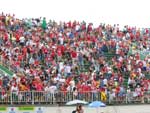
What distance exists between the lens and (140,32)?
1769 inches

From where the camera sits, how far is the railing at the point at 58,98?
30141 mm

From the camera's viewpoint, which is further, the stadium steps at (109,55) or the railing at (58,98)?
the stadium steps at (109,55)

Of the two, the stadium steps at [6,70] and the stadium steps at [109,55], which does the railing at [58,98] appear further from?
the stadium steps at [109,55]

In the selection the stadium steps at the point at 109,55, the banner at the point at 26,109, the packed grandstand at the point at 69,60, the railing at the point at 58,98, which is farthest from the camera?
the stadium steps at the point at 109,55

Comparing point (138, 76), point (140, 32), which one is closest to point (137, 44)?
point (140, 32)

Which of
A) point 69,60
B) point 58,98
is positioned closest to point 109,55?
point 69,60

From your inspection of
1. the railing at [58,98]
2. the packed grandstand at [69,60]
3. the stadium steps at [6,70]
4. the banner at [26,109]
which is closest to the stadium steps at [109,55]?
the packed grandstand at [69,60]

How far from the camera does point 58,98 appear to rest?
31.6m

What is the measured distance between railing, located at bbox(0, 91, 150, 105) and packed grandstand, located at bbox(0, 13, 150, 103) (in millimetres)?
56

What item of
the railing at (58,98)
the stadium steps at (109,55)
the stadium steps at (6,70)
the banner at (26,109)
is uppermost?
the stadium steps at (109,55)

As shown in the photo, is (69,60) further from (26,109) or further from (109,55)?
Result: (26,109)

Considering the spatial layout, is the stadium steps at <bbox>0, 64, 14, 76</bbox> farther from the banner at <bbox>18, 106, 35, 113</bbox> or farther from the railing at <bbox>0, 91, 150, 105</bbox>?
the banner at <bbox>18, 106, 35, 113</bbox>

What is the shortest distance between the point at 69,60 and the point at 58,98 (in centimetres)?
406

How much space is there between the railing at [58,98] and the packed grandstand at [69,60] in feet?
0.19
